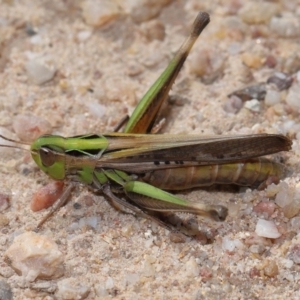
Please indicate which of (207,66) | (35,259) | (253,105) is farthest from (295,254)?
(207,66)

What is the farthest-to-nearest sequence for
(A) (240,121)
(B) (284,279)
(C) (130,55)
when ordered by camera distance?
(C) (130,55) < (A) (240,121) < (B) (284,279)

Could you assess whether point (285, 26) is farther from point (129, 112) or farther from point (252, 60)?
point (129, 112)

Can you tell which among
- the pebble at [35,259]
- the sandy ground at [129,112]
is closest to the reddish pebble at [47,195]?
the sandy ground at [129,112]

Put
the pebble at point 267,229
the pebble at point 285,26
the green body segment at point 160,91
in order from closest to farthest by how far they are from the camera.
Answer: the pebble at point 267,229
the green body segment at point 160,91
the pebble at point 285,26

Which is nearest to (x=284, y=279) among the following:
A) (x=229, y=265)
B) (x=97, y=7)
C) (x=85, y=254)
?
(x=229, y=265)

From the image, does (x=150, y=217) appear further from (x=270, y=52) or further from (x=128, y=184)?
(x=270, y=52)

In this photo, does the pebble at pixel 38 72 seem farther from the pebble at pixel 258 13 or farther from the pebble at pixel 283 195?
the pebble at pixel 283 195
